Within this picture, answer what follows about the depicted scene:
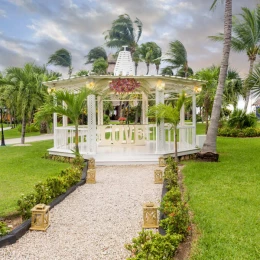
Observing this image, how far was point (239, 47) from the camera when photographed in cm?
2089

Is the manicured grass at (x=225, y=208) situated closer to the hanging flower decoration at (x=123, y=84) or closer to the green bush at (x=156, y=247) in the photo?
the green bush at (x=156, y=247)

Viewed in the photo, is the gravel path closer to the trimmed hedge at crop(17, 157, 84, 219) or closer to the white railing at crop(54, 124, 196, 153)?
the trimmed hedge at crop(17, 157, 84, 219)

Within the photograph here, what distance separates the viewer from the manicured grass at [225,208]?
356cm

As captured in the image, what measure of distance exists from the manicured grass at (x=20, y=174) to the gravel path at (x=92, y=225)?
1.03m

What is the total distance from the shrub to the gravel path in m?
14.1

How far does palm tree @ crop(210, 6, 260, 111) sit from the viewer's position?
19781 mm

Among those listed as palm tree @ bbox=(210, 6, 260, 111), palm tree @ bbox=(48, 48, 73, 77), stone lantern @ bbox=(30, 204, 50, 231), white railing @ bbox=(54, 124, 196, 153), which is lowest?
stone lantern @ bbox=(30, 204, 50, 231)

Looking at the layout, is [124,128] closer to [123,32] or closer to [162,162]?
[162,162]

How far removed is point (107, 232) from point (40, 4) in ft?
40.9

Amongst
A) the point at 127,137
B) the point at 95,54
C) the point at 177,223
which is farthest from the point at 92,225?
the point at 95,54

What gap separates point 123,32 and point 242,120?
1935cm

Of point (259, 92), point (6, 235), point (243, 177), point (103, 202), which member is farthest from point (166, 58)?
point (6, 235)

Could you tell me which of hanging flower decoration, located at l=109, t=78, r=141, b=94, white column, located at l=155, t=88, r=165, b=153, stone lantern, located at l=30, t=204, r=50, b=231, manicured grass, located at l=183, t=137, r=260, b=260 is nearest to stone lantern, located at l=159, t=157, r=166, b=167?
manicured grass, located at l=183, t=137, r=260, b=260

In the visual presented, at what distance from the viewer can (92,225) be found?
4.43 metres
